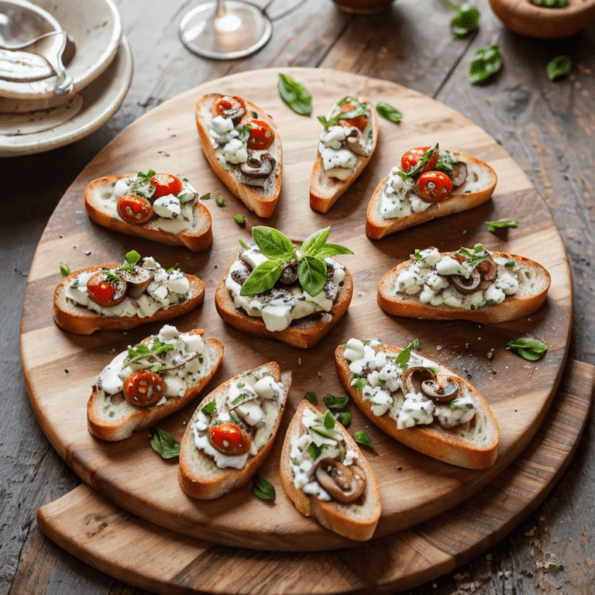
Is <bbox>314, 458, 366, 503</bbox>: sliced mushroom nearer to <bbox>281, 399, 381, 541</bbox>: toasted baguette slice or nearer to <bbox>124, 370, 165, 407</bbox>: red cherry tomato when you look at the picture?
<bbox>281, 399, 381, 541</bbox>: toasted baguette slice

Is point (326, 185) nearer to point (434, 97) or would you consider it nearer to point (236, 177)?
point (236, 177)

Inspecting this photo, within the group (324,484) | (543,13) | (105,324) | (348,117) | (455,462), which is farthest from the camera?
(543,13)

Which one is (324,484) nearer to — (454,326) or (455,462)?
(455,462)

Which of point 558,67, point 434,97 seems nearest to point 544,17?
point 558,67

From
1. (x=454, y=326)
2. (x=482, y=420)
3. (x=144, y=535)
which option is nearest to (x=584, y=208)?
(x=454, y=326)

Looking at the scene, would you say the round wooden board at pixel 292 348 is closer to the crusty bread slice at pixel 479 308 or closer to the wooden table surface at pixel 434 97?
the crusty bread slice at pixel 479 308

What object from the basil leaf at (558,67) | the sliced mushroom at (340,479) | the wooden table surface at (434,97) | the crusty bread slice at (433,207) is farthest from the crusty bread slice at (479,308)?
the basil leaf at (558,67)
